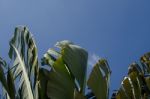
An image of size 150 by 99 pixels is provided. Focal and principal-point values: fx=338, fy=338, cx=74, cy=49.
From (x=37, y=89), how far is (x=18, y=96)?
313mm

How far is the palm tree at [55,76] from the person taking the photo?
4383 mm

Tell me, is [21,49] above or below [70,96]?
above

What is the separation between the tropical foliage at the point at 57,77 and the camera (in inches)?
173

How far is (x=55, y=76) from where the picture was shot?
4.58m

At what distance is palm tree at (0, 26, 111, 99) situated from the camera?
14.4ft

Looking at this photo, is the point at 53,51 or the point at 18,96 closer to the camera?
the point at 18,96

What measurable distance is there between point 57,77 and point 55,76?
31 millimetres

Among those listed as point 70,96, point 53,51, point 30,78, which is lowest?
point 70,96

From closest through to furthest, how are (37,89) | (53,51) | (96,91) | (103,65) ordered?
(37,89) < (96,91) < (103,65) < (53,51)

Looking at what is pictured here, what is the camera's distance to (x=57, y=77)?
457 centimetres

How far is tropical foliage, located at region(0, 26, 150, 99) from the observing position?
440 centimetres

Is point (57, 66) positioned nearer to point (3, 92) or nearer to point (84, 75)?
point (84, 75)

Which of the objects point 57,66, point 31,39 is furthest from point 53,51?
point 57,66

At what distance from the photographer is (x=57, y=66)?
4.71 m
